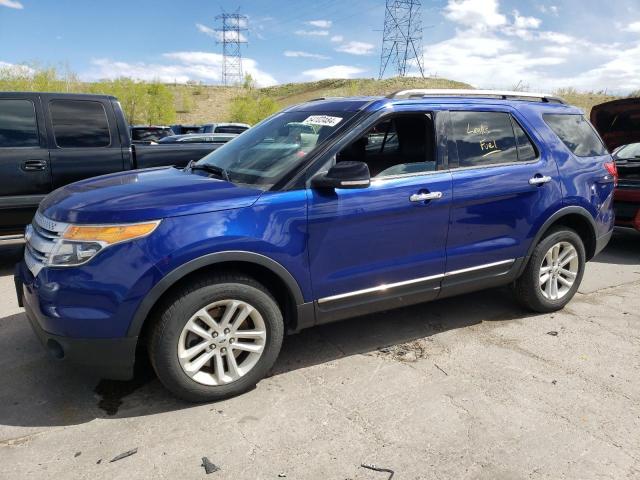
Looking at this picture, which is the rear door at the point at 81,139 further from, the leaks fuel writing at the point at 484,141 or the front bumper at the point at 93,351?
the leaks fuel writing at the point at 484,141

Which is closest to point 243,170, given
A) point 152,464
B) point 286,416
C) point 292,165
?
point 292,165

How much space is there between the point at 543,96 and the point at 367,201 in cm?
241

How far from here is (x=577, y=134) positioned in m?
4.58

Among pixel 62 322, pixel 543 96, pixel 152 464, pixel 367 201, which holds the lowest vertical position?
pixel 152 464

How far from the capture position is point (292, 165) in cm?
325

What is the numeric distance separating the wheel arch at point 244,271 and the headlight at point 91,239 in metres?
0.29

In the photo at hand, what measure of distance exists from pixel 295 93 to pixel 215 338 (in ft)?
275

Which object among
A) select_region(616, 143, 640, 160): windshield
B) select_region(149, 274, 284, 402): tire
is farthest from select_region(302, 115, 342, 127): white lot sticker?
select_region(616, 143, 640, 160): windshield

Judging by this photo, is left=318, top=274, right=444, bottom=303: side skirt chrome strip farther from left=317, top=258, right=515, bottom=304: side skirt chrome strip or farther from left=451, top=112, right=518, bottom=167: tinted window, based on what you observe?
left=451, top=112, right=518, bottom=167: tinted window

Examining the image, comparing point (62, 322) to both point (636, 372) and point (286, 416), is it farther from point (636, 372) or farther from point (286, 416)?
point (636, 372)

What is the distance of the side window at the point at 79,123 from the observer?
5.79 m

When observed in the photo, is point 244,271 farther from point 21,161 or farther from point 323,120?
point 21,161

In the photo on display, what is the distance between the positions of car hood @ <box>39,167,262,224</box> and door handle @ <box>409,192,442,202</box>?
1.11 metres

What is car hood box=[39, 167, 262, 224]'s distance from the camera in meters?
2.75
